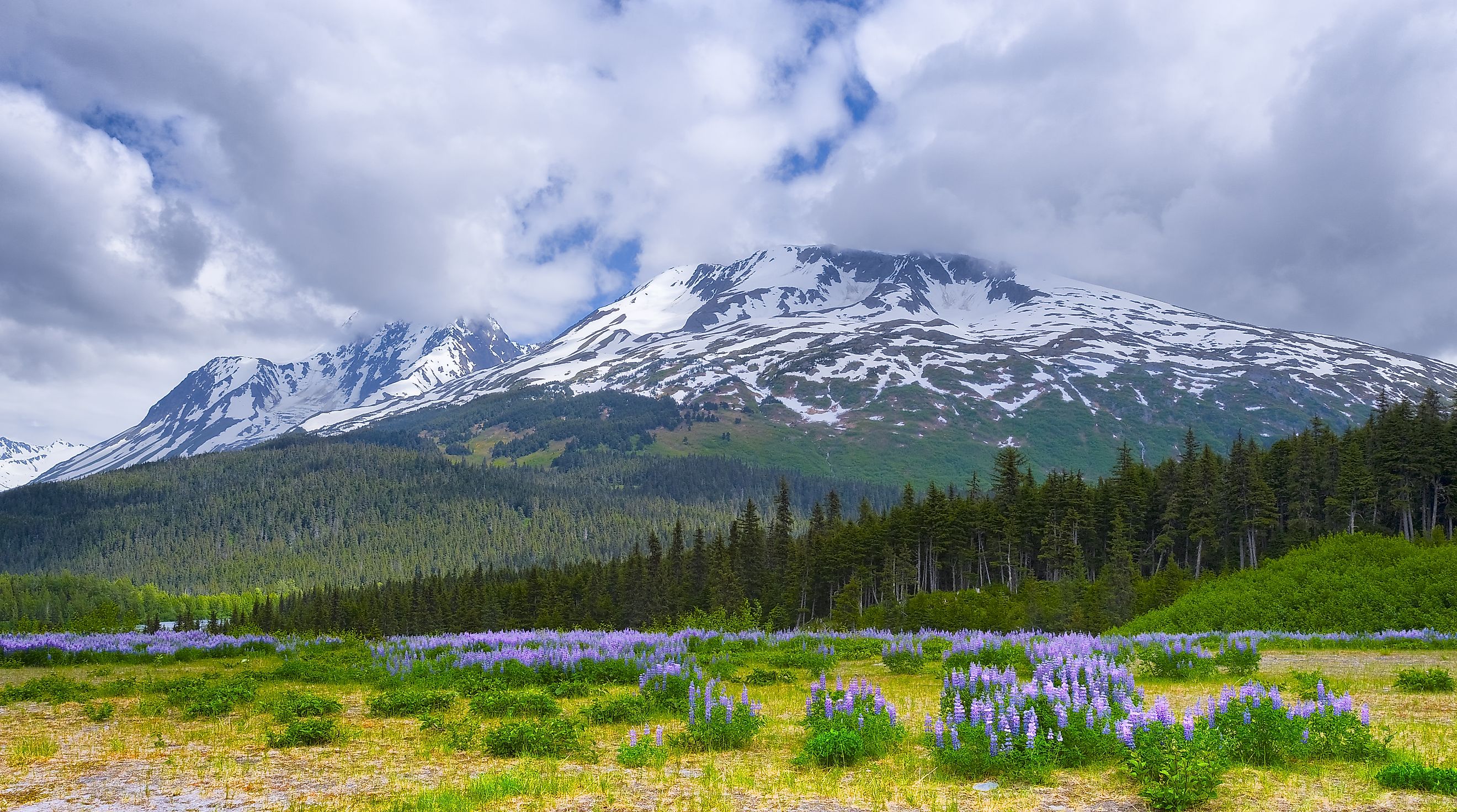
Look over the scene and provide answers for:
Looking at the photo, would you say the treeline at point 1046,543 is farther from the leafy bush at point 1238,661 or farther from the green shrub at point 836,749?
the green shrub at point 836,749

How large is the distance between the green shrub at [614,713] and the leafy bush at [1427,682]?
47.1 ft

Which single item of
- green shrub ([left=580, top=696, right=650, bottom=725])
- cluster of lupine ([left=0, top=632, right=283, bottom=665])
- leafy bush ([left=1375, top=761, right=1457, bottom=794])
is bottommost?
cluster of lupine ([left=0, top=632, right=283, bottom=665])

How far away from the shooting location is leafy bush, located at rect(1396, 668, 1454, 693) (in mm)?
14719

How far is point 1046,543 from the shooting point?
7512 centimetres

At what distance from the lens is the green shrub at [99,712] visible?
47.1ft

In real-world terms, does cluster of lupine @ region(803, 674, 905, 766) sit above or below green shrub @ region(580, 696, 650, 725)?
above

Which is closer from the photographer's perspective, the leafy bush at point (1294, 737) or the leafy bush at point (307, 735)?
the leafy bush at point (1294, 737)

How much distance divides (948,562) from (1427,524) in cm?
4162

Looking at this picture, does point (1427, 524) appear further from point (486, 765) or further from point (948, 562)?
point (486, 765)

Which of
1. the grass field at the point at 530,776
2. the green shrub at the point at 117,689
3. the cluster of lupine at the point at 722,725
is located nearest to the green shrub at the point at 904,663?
the grass field at the point at 530,776

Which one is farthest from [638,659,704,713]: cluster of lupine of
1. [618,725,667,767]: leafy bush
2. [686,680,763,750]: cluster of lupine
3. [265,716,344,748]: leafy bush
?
[265,716,344,748]: leafy bush

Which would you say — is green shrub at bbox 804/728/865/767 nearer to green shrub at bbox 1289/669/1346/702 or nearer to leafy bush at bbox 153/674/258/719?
green shrub at bbox 1289/669/1346/702

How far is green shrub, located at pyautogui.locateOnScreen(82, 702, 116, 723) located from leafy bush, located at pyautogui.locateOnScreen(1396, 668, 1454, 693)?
24.2m

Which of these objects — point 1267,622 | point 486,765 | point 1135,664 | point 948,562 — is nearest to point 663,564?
point 948,562
